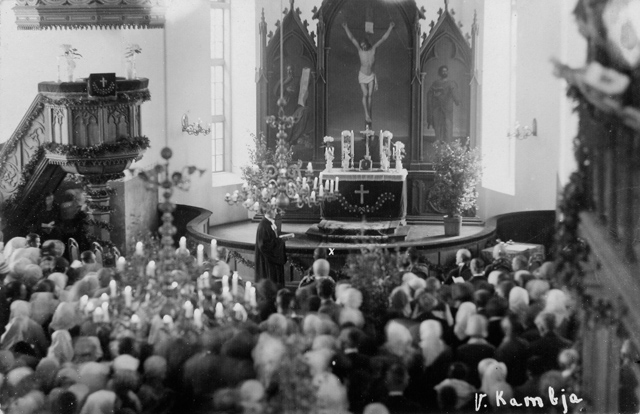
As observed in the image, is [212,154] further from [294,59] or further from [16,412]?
[16,412]

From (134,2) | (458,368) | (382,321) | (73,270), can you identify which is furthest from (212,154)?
(458,368)

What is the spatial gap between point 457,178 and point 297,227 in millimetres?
2876

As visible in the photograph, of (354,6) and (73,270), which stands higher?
(354,6)

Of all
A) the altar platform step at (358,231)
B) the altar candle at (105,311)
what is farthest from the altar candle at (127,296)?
the altar platform step at (358,231)

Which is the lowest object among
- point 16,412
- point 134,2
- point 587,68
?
point 16,412

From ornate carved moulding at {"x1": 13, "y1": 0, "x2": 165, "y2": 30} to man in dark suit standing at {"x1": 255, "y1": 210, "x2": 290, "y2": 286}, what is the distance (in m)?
2.63

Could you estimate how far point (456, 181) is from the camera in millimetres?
16375

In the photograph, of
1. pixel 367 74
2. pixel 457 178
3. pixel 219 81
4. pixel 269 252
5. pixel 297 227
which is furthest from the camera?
pixel 367 74

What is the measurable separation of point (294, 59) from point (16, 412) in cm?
1076

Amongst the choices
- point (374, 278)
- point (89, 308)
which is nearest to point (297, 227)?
point (374, 278)

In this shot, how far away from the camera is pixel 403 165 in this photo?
19844mm

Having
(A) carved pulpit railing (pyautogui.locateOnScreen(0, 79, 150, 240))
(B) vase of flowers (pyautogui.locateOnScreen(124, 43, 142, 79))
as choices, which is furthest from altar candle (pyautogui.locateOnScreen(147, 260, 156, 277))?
(B) vase of flowers (pyautogui.locateOnScreen(124, 43, 142, 79))

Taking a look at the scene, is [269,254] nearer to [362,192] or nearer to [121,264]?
[121,264]

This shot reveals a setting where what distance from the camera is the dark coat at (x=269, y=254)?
13.5m
